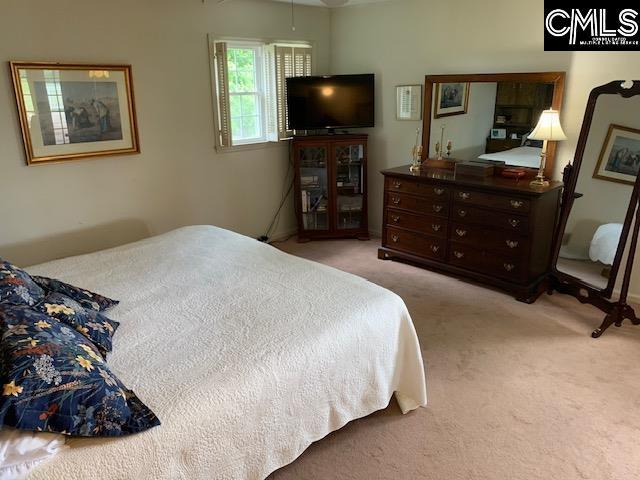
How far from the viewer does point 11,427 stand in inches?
52.4

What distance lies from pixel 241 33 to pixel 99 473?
12.8ft

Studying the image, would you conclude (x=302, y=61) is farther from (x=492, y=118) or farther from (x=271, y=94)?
(x=492, y=118)

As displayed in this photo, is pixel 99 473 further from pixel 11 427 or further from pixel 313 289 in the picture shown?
pixel 313 289

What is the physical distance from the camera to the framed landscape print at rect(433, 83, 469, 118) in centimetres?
420

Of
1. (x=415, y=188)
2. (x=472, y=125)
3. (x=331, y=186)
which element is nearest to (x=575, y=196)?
(x=472, y=125)

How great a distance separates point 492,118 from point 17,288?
3583 mm

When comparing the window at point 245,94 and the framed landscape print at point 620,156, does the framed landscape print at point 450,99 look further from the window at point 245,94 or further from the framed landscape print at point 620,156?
the window at point 245,94

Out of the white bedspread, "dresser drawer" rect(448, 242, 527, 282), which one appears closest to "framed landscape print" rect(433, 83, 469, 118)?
"dresser drawer" rect(448, 242, 527, 282)

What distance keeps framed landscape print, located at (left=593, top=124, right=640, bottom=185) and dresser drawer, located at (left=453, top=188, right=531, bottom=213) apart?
507 mm

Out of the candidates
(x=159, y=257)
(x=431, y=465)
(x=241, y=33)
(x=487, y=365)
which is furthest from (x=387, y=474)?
(x=241, y=33)

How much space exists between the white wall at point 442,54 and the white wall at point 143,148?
0.61 m

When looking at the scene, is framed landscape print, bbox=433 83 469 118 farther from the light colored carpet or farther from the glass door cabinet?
the light colored carpet

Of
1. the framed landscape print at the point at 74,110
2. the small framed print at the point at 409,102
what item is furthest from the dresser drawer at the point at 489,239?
the framed landscape print at the point at 74,110

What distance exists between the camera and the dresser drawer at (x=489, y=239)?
11.8ft
